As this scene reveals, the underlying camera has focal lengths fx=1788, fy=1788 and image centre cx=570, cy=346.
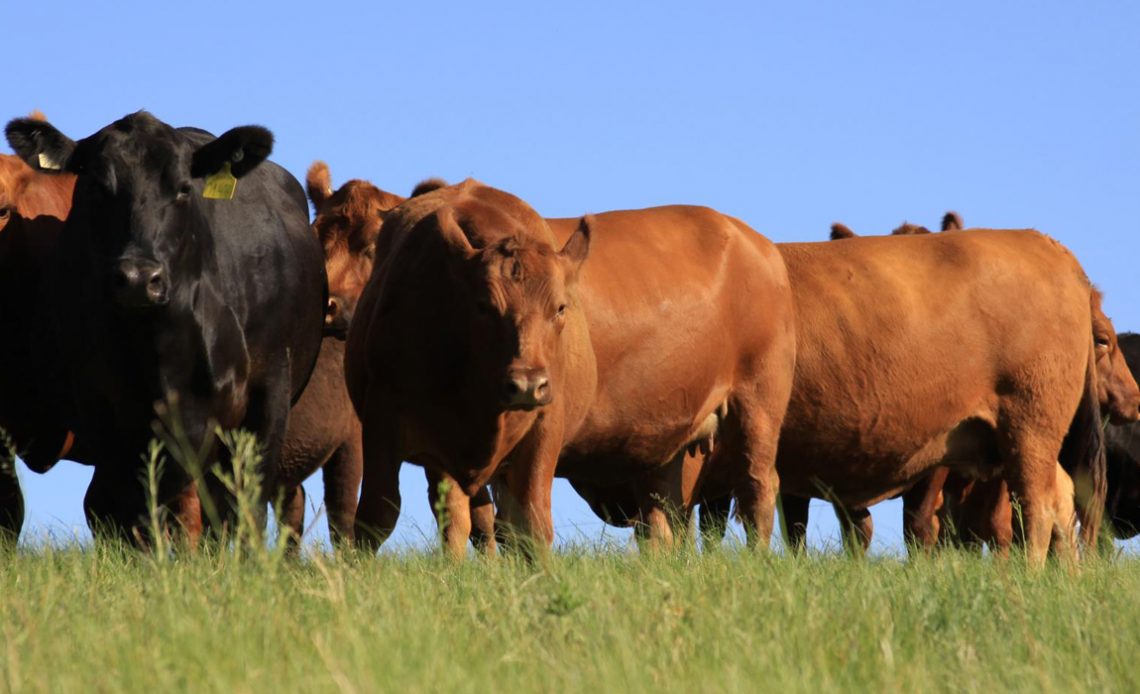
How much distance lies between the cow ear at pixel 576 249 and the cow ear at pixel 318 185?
12.1 ft

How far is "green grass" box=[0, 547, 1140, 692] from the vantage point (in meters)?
4.30

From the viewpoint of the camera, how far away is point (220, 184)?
7.90 m

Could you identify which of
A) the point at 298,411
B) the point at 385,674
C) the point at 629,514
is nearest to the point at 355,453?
the point at 298,411

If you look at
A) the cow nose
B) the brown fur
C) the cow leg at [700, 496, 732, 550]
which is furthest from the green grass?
the cow leg at [700, 496, 732, 550]

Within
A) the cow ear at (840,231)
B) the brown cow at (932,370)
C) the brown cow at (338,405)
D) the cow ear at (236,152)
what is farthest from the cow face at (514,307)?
the cow ear at (840,231)

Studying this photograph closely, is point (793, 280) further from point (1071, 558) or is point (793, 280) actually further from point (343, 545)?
point (343, 545)

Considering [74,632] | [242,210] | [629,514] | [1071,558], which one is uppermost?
[242,210]

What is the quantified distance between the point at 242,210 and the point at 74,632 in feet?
12.3

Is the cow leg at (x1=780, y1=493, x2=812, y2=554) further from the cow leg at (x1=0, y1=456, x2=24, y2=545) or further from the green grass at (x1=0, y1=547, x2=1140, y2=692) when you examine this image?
the green grass at (x1=0, y1=547, x2=1140, y2=692)

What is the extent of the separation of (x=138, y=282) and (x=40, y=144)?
3.66 ft

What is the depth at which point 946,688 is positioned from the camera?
4602 millimetres

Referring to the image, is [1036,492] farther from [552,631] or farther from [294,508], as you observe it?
[552,631]

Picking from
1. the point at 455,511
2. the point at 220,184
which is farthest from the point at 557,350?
the point at 220,184

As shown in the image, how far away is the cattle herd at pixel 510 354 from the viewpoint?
7.70m
